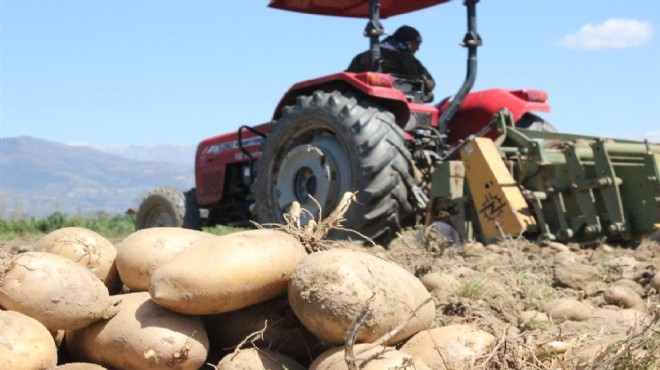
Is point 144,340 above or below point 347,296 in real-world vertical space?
below

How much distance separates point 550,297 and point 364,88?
2.96 meters

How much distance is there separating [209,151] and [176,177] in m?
158

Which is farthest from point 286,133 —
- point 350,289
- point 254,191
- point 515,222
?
point 350,289

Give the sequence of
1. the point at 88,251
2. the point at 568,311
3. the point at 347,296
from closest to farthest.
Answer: the point at 347,296 → the point at 88,251 → the point at 568,311

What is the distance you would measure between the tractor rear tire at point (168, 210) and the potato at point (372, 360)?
7254mm

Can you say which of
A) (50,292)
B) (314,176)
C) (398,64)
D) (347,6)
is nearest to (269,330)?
(50,292)

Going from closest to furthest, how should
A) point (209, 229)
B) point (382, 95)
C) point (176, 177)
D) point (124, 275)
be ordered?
point (124, 275)
point (382, 95)
point (209, 229)
point (176, 177)

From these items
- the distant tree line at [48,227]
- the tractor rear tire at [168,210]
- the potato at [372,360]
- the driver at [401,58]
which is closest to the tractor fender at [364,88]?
the driver at [401,58]

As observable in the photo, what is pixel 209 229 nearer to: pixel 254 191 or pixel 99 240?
pixel 254 191

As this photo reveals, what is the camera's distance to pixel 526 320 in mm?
4125

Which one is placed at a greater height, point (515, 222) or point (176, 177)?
point (515, 222)

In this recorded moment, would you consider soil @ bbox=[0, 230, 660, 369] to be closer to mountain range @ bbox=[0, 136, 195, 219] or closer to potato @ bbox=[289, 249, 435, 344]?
potato @ bbox=[289, 249, 435, 344]

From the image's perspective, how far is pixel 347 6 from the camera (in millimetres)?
9250

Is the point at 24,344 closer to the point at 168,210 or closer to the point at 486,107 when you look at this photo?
the point at 486,107
